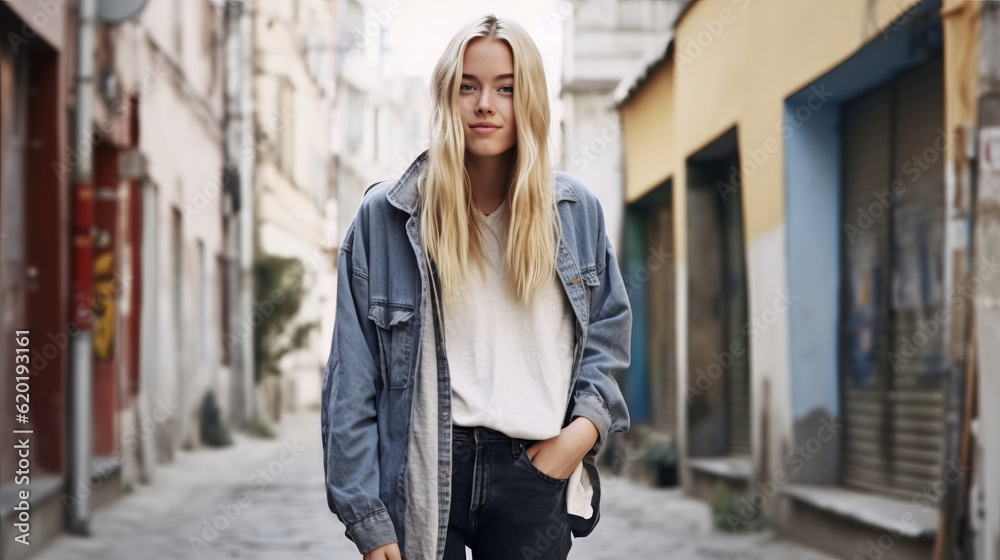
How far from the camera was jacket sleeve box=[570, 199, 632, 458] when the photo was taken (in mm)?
2129

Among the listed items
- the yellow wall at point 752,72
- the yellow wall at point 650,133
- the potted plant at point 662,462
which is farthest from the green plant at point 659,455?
the yellow wall at point 650,133

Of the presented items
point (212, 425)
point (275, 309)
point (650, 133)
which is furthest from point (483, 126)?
point (275, 309)

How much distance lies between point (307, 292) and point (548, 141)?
1300 cm

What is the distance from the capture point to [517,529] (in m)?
2.10

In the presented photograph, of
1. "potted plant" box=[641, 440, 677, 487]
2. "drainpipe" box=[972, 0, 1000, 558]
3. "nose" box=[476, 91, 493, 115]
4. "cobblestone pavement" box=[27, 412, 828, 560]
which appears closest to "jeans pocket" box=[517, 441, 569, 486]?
"nose" box=[476, 91, 493, 115]

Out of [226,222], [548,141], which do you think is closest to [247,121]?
[226,222]

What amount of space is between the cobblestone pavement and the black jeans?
4073 mm

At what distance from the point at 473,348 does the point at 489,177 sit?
33 cm

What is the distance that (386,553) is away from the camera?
202 cm

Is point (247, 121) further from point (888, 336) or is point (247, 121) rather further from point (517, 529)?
point (517, 529)

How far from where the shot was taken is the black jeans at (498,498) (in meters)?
2.07

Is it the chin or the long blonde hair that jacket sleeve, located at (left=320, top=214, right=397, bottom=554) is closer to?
the long blonde hair

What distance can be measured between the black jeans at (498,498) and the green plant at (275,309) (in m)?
11.8

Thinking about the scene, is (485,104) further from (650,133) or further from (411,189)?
(650,133)
